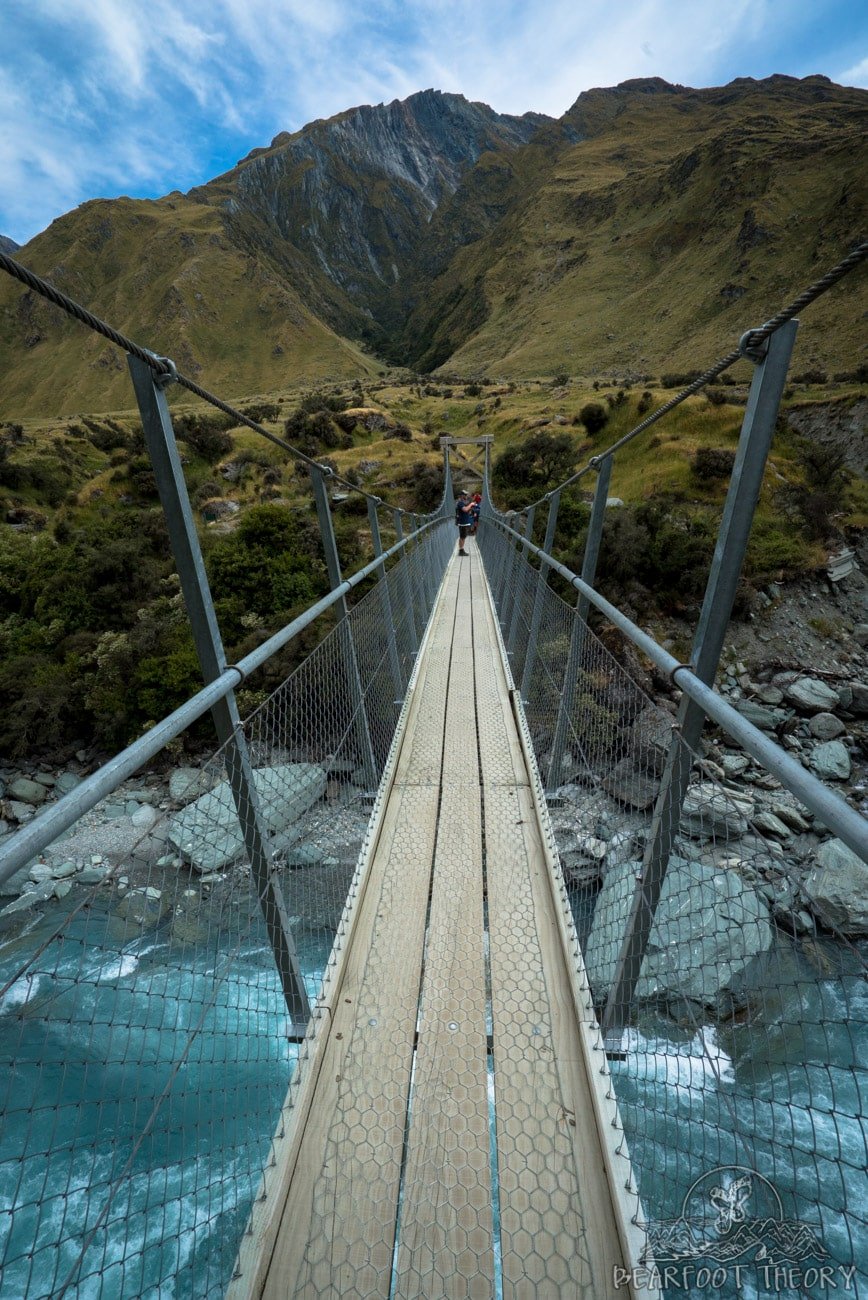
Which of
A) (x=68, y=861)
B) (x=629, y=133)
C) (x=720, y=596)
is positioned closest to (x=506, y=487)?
(x=68, y=861)

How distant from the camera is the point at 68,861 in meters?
7.02

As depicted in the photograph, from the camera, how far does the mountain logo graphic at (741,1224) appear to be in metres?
2.59

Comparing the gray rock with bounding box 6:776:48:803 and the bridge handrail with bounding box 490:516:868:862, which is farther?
the gray rock with bounding box 6:776:48:803

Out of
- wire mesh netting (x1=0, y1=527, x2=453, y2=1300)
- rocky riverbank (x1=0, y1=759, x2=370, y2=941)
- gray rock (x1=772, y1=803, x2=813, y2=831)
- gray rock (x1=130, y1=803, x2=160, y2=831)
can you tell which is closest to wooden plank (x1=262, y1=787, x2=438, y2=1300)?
wire mesh netting (x1=0, y1=527, x2=453, y2=1300)

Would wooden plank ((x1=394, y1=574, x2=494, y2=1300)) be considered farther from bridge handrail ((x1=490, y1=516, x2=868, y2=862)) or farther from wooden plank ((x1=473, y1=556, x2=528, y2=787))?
bridge handrail ((x1=490, y1=516, x2=868, y2=862))

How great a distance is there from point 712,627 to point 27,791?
33.6 ft

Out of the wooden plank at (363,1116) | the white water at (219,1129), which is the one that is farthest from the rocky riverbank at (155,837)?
the wooden plank at (363,1116)

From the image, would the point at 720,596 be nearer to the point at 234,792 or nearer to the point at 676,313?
the point at 234,792

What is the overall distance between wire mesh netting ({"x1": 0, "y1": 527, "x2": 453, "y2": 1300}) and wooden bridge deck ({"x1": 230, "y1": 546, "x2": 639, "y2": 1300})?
0.64 ft

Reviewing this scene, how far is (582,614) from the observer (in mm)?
2906

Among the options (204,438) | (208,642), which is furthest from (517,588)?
(204,438)

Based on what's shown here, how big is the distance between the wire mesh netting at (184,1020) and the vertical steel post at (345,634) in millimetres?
24

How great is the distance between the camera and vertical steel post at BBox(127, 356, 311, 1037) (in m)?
1.46

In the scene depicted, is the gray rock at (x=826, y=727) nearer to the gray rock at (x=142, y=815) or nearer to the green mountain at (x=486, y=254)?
the gray rock at (x=142, y=815)
